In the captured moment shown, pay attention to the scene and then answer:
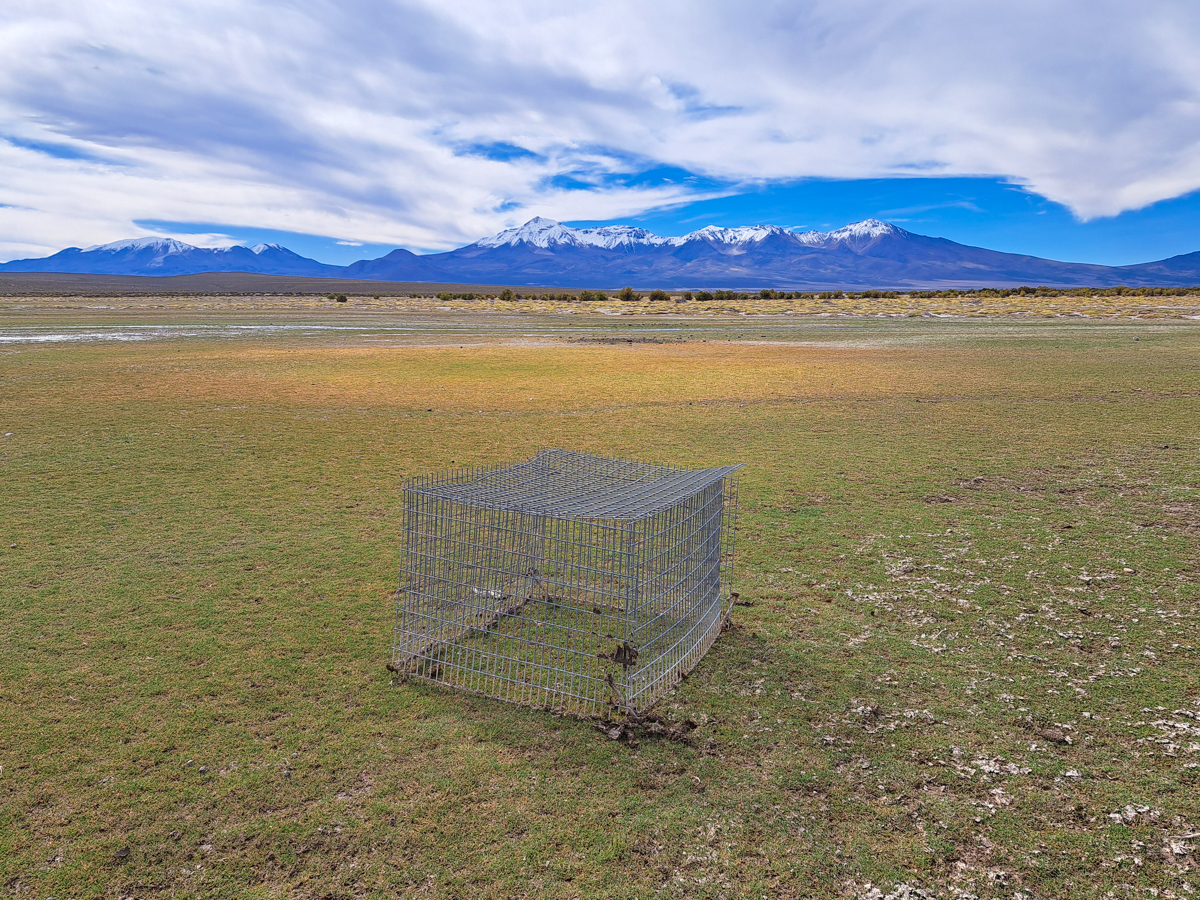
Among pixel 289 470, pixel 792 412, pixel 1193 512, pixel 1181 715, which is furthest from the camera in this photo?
pixel 792 412

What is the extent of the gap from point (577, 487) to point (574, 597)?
111 cm

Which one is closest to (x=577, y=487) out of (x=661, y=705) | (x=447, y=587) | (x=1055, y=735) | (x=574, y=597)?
(x=574, y=597)

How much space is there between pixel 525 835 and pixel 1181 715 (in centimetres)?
475

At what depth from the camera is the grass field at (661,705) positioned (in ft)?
12.0

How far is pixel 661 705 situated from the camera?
507 cm

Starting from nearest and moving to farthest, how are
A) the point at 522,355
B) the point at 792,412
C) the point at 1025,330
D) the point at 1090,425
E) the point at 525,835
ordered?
the point at 525,835 → the point at 1090,425 → the point at 792,412 → the point at 522,355 → the point at 1025,330

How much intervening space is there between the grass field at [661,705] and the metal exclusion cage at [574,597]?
1.01 ft

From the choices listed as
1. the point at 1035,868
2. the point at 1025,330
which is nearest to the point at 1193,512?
the point at 1035,868

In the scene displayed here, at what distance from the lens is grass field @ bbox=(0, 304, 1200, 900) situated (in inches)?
144

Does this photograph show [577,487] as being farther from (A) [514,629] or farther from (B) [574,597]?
(A) [514,629]

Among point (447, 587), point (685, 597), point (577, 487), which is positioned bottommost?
point (447, 587)

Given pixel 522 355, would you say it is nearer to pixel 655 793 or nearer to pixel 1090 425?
pixel 1090 425

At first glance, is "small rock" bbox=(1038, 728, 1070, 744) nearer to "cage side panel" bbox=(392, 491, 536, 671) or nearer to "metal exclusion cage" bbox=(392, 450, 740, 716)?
"metal exclusion cage" bbox=(392, 450, 740, 716)

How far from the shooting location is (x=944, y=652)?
5734 millimetres
